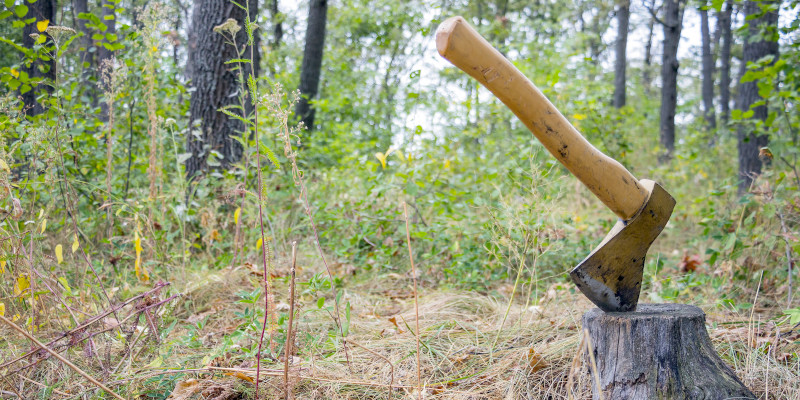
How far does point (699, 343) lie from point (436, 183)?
290 centimetres

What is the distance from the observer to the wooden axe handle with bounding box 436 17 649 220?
1.51 m

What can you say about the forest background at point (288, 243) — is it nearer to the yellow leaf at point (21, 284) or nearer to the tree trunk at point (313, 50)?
the yellow leaf at point (21, 284)

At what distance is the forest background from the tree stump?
0.87 ft

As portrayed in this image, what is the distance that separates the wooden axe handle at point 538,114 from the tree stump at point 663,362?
385mm

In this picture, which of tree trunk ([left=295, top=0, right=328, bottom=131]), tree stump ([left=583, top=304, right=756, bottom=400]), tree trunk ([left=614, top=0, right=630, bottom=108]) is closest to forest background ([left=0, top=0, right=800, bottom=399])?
tree stump ([left=583, top=304, right=756, bottom=400])

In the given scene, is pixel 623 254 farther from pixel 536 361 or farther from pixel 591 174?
pixel 536 361

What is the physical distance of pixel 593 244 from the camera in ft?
13.1

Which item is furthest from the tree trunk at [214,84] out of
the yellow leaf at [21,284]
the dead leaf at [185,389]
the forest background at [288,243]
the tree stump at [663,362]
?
the tree stump at [663,362]

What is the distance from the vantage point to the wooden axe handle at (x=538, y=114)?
1.51 metres

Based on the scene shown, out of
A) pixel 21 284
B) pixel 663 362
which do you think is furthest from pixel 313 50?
pixel 663 362

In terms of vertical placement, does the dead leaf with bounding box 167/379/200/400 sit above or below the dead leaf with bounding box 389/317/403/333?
below

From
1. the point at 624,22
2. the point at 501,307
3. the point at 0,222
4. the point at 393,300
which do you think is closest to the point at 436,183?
the point at 393,300

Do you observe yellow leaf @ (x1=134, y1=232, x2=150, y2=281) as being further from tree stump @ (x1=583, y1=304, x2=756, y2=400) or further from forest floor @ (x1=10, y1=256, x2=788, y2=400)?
tree stump @ (x1=583, y1=304, x2=756, y2=400)

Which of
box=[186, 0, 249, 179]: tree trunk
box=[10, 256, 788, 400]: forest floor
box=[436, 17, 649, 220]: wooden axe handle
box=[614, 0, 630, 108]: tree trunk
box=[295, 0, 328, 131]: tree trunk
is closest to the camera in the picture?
box=[436, 17, 649, 220]: wooden axe handle
